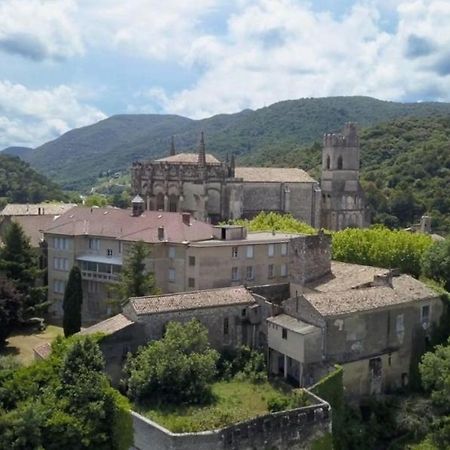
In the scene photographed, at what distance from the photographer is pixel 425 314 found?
4175 centimetres

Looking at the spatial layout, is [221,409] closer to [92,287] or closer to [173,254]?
[173,254]

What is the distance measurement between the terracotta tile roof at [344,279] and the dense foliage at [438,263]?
557cm

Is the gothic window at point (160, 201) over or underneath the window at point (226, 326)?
over

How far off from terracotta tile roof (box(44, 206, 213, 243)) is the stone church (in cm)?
1741

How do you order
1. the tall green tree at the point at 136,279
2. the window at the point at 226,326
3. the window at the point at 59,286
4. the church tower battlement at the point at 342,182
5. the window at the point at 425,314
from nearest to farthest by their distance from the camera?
1. the window at the point at 226,326
2. the window at the point at 425,314
3. the tall green tree at the point at 136,279
4. the window at the point at 59,286
5. the church tower battlement at the point at 342,182

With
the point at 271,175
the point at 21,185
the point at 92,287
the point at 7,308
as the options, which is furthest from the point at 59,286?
the point at 21,185

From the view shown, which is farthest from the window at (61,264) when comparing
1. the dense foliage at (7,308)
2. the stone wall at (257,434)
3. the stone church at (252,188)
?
the stone wall at (257,434)

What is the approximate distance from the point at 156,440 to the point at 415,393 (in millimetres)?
16819

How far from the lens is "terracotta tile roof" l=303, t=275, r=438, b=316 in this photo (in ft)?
123

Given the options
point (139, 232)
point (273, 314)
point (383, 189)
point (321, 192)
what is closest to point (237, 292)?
point (273, 314)

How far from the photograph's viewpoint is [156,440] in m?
30.6

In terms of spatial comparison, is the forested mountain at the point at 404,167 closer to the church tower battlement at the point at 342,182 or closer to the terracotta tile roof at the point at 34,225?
the church tower battlement at the point at 342,182

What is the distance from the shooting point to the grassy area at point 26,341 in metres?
43.4

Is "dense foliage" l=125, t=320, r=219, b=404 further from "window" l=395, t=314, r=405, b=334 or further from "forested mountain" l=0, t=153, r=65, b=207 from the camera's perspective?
"forested mountain" l=0, t=153, r=65, b=207
